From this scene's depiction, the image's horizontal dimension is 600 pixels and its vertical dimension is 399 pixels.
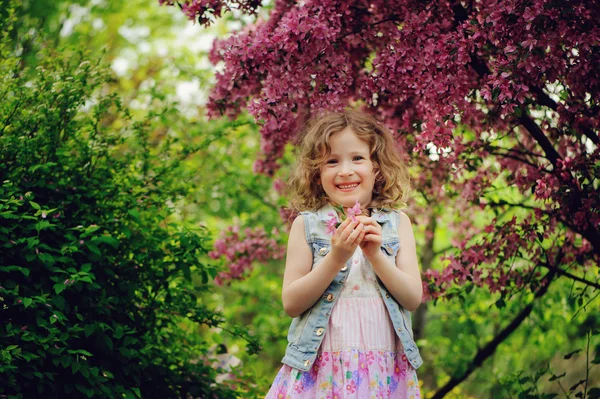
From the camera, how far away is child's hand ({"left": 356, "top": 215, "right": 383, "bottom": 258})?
2.15 meters

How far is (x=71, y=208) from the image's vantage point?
3.25 meters

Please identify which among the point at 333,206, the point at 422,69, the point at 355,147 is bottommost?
the point at 333,206

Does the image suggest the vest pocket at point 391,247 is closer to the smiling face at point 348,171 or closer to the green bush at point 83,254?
the smiling face at point 348,171

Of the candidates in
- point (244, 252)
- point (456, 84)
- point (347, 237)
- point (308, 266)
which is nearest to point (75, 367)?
point (308, 266)

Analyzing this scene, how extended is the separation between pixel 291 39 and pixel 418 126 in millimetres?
861

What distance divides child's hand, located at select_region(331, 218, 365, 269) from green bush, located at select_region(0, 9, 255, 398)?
1.16 m

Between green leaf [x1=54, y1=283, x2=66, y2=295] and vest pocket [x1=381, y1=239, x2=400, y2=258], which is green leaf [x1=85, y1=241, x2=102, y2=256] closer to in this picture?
green leaf [x1=54, y1=283, x2=66, y2=295]

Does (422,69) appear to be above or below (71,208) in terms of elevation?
above

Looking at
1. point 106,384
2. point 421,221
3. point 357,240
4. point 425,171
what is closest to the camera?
point 357,240

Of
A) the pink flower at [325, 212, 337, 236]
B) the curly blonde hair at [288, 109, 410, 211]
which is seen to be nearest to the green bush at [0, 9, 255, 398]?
the curly blonde hair at [288, 109, 410, 211]

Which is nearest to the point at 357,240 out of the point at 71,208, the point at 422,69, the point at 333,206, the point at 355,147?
the point at 333,206

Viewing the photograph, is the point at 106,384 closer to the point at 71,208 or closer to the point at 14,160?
the point at 71,208

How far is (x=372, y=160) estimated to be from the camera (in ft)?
8.75

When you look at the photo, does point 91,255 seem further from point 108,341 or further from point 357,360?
point 357,360
